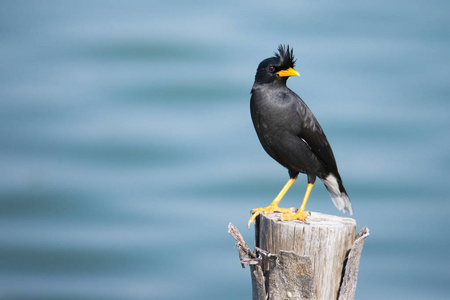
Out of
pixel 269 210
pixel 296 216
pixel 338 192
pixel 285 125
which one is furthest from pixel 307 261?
pixel 338 192

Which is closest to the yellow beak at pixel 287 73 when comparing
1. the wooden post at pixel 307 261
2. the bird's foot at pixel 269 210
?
the bird's foot at pixel 269 210

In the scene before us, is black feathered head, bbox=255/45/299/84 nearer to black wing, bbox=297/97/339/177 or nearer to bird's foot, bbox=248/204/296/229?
black wing, bbox=297/97/339/177

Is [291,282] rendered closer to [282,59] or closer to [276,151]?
[276,151]

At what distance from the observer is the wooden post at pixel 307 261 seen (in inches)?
144

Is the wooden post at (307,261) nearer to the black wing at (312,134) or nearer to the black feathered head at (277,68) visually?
the black wing at (312,134)

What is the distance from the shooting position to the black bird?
4539mm

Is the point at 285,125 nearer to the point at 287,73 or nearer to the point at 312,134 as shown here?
the point at 312,134

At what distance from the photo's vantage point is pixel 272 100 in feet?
14.9

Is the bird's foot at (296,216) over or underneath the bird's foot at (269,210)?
underneath

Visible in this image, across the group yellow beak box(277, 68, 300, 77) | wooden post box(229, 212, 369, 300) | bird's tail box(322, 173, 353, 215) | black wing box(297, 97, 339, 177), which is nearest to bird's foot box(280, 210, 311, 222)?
wooden post box(229, 212, 369, 300)

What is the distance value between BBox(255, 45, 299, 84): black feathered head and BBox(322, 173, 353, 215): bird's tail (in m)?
1.08

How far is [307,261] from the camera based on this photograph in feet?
11.8

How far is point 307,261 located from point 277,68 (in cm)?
189

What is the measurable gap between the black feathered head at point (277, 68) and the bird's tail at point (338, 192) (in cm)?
108
